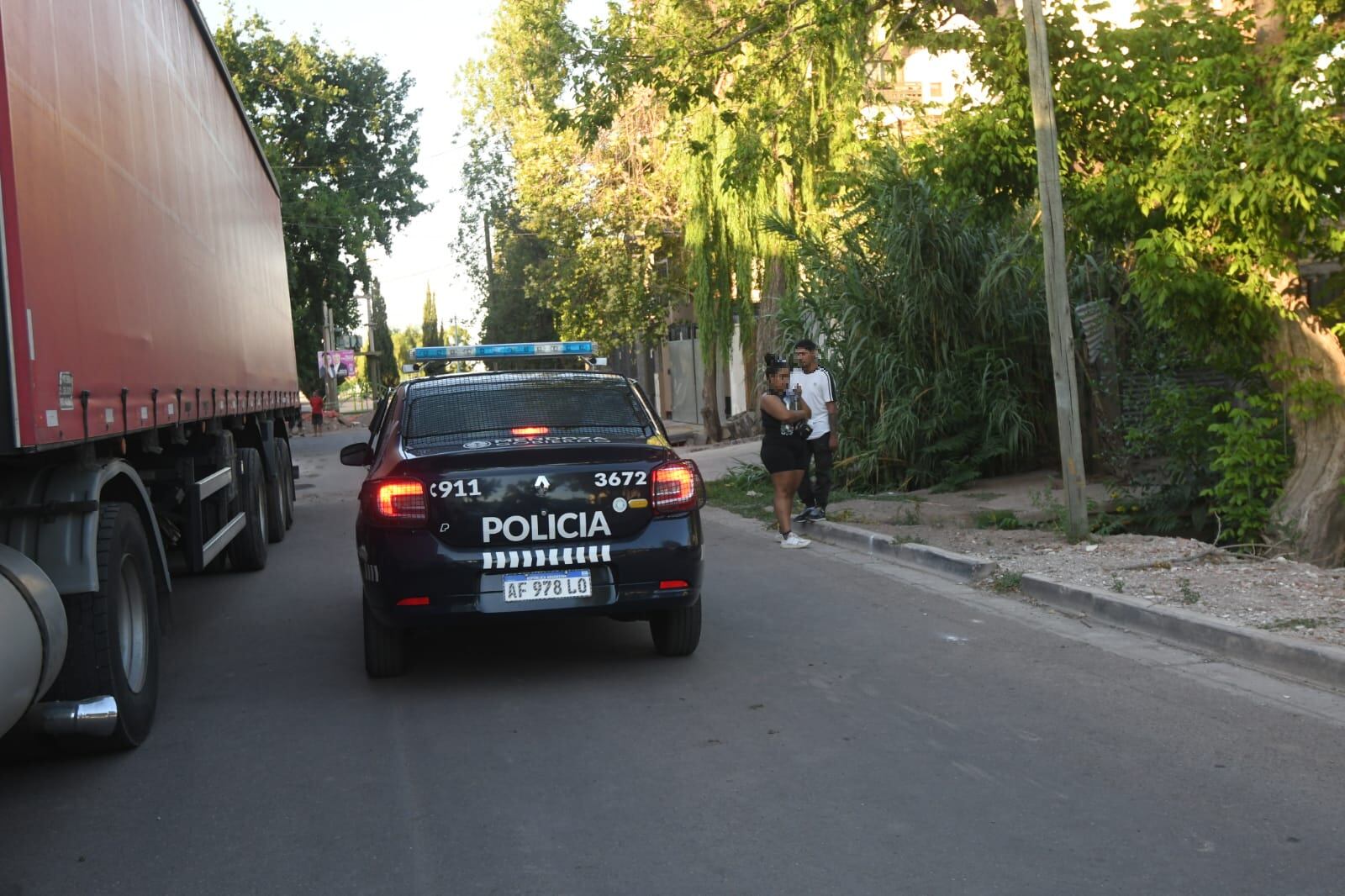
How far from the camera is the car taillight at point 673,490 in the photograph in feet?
22.1

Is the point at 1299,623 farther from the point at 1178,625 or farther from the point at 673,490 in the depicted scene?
the point at 673,490

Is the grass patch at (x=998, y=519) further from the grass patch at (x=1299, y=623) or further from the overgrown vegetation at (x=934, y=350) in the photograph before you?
the grass patch at (x=1299, y=623)

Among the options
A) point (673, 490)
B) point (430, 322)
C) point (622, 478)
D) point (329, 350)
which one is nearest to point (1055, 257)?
point (673, 490)

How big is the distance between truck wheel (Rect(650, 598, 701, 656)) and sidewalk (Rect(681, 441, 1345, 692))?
2.58 metres

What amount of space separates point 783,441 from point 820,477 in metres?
1.23

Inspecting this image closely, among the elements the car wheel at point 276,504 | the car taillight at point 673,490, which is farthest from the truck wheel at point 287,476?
the car taillight at point 673,490

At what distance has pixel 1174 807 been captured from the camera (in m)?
4.65

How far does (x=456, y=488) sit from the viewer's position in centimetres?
643

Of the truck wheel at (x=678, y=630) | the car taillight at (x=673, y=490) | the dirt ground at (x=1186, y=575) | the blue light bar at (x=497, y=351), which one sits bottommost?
the dirt ground at (x=1186, y=575)

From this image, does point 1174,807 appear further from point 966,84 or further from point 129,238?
point 966,84

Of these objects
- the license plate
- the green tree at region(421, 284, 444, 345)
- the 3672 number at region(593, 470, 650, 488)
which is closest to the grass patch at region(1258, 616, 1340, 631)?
the 3672 number at region(593, 470, 650, 488)

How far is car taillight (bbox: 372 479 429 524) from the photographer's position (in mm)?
6438

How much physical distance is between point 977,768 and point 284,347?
12.8m

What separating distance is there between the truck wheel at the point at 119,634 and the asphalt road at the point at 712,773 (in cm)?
20
